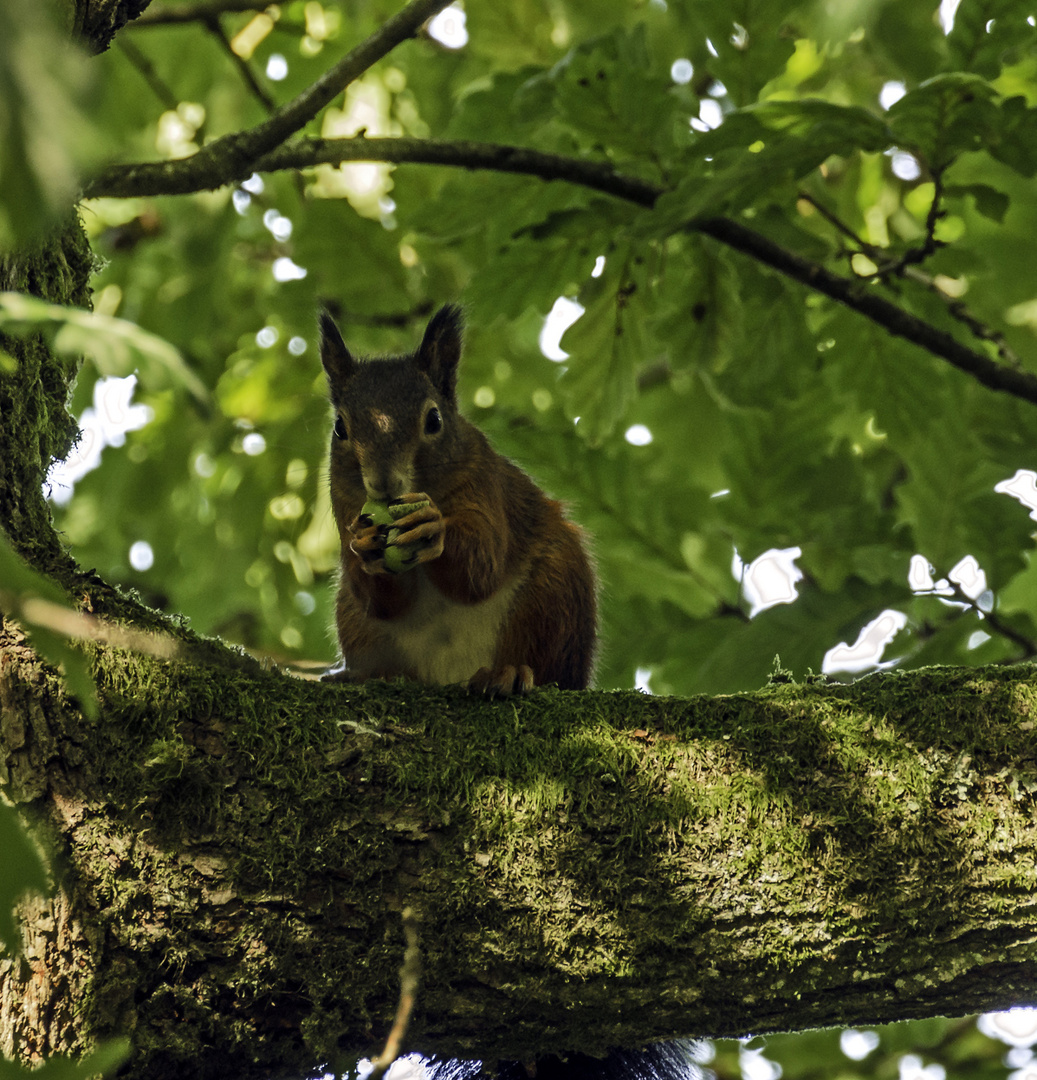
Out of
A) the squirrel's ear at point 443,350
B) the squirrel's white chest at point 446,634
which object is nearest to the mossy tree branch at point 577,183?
the squirrel's ear at point 443,350

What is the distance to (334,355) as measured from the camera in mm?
3338

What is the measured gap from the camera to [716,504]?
3699mm

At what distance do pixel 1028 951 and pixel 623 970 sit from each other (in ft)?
2.04

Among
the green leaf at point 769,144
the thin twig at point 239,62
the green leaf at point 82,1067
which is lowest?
the green leaf at point 82,1067

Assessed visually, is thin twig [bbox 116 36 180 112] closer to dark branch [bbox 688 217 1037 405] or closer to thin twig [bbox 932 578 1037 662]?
dark branch [bbox 688 217 1037 405]

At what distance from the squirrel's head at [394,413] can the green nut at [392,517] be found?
106mm

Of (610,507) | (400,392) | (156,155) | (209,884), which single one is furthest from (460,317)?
(209,884)

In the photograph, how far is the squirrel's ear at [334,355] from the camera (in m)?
3.33

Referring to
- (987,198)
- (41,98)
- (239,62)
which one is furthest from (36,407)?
(239,62)

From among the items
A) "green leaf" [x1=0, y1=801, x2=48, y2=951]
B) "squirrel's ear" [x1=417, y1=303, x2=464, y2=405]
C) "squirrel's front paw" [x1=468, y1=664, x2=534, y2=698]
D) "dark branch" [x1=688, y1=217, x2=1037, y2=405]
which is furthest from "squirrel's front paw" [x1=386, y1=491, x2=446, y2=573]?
"green leaf" [x1=0, y1=801, x2=48, y2=951]

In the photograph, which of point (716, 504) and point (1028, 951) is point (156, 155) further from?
point (1028, 951)

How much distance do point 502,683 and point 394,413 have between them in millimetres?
1120

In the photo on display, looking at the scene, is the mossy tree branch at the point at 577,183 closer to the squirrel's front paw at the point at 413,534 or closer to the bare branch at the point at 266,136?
the bare branch at the point at 266,136

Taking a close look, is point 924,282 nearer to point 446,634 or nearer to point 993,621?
point 993,621
